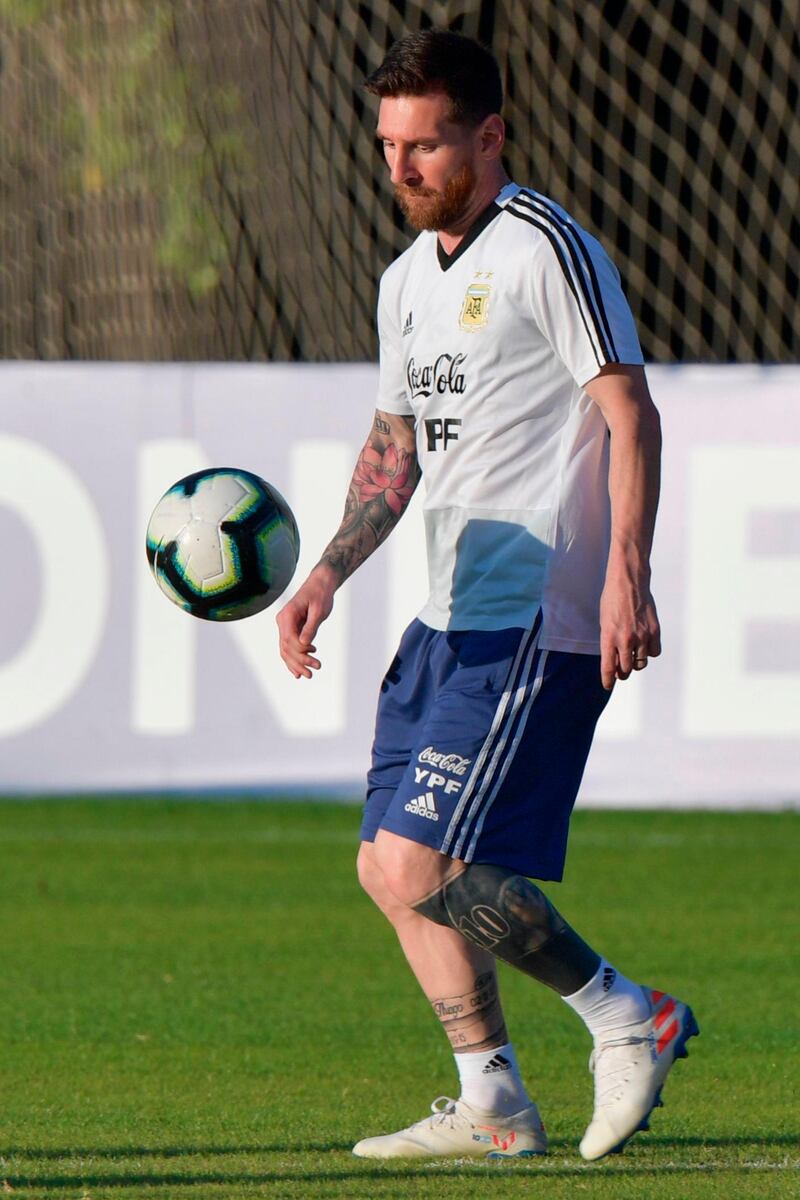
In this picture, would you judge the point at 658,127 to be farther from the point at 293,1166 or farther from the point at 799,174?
the point at 293,1166

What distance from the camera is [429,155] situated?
Result: 13.0ft

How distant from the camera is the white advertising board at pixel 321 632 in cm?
933

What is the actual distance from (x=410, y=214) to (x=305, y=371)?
18.4 ft

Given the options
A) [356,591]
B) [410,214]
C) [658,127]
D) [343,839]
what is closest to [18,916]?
[343,839]

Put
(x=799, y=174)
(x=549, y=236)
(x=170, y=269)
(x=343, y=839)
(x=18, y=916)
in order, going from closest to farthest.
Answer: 1. (x=549, y=236)
2. (x=18, y=916)
3. (x=343, y=839)
4. (x=170, y=269)
5. (x=799, y=174)

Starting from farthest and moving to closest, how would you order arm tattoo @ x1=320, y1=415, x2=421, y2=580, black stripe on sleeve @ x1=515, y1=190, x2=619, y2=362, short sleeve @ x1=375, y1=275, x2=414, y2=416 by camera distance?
arm tattoo @ x1=320, y1=415, x2=421, y2=580 → short sleeve @ x1=375, y1=275, x2=414, y2=416 → black stripe on sleeve @ x1=515, y1=190, x2=619, y2=362

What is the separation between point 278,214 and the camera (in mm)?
11297

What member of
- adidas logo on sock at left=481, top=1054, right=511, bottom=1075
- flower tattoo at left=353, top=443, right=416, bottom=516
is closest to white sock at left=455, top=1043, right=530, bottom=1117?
adidas logo on sock at left=481, top=1054, right=511, bottom=1075

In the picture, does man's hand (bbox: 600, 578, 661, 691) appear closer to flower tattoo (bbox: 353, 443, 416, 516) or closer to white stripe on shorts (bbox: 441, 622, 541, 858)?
white stripe on shorts (bbox: 441, 622, 541, 858)

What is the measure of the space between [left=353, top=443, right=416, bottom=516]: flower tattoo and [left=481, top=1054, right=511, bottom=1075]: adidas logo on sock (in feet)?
3.73

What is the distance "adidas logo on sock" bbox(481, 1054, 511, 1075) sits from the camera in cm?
410

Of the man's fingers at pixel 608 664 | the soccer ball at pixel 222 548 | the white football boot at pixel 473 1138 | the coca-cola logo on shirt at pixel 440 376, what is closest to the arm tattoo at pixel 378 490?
the soccer ball at pixel 222 548

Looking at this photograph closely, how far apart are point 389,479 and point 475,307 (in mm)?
565

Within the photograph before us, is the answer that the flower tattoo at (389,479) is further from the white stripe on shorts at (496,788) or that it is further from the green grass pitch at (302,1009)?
the green grass pitch at (302,1009)
